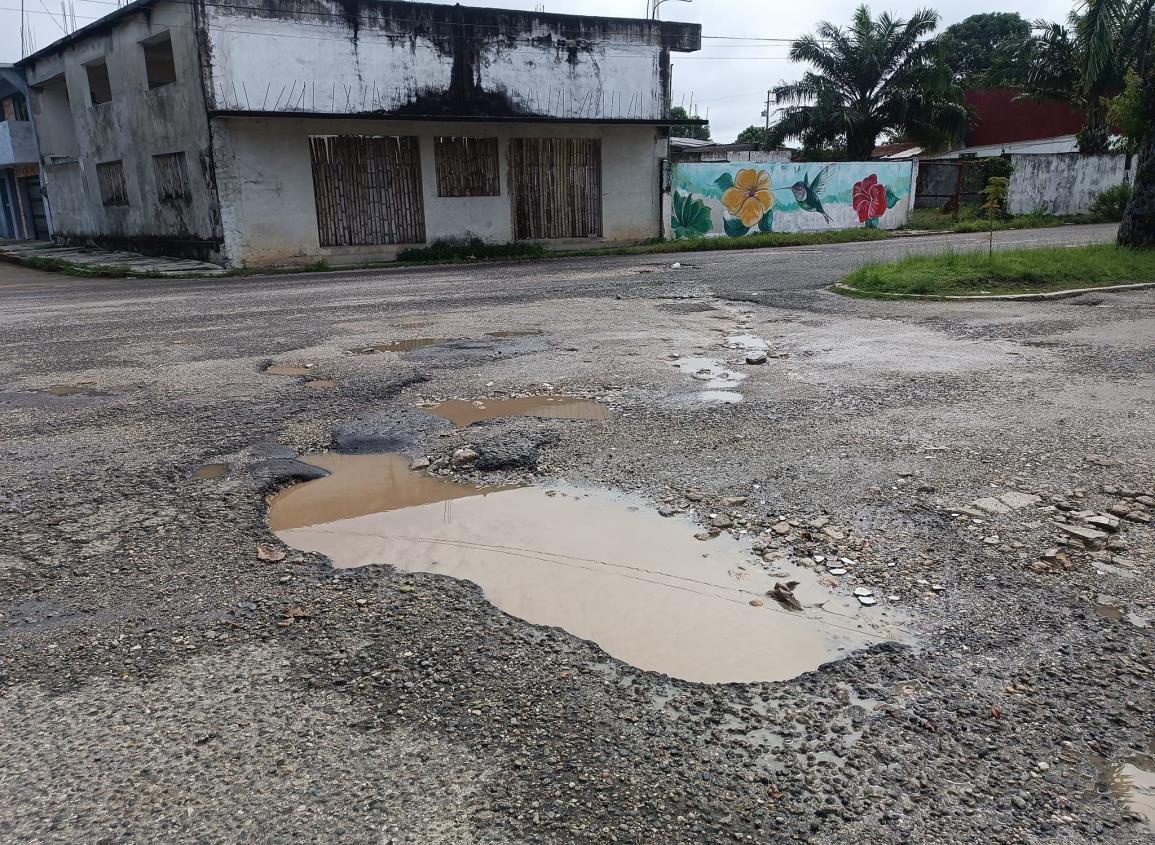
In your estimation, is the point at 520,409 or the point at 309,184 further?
the point at 309,184

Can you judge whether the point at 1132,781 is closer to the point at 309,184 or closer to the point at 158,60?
the point at 309,184

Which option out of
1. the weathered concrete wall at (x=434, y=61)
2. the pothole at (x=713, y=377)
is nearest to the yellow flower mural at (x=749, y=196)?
the weathered concrete wall at (x=434, y=61)

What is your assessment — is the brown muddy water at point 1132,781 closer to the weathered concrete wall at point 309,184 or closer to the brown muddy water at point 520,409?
the brown muddy water at point 520,409

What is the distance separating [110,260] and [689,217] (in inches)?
582

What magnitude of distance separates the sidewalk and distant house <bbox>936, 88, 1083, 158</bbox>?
29.6 meters

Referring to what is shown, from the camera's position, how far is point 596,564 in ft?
11.5

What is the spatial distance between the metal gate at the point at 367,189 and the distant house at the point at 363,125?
3 cm

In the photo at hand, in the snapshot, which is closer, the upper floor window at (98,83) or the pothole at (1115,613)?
the pothole at (1115,613)

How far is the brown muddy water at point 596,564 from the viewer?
286cm

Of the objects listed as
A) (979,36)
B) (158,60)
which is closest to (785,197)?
(158,60)

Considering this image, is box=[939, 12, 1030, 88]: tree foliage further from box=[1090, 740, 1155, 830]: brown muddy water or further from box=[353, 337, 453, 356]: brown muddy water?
box=[1090, 740, 1155, 830]: brown muddy water

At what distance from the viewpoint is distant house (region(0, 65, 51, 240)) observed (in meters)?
26.9

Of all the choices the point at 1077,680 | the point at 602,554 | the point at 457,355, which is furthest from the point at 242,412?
the point at 1077,680

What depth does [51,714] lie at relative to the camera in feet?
8.05
